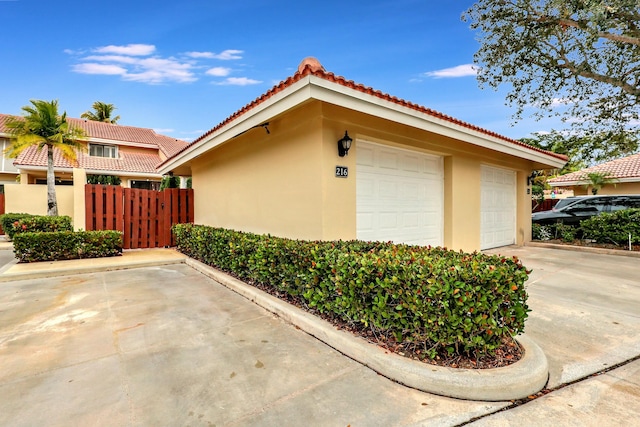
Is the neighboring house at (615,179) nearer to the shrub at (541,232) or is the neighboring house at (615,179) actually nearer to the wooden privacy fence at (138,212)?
the shrub at (541,232)

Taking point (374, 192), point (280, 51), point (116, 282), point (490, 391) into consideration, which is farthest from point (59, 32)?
point (490, 391)

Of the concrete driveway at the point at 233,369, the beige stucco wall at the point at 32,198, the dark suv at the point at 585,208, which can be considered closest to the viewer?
the concrete driveway at the point at 233,369

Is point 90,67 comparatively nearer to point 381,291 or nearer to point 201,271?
point 201,271

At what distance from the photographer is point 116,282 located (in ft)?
19.3

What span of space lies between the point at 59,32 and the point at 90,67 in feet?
16.7

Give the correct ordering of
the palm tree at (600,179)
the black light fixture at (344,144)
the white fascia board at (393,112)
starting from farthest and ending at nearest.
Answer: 1. the palm tree at (600,179)
2. the black light fixture at (344,144)
3. the white fascia board at (393,112)

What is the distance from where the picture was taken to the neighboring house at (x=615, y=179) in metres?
16.4

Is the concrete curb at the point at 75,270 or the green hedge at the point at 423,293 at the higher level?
the green hedge at the point at 423,293

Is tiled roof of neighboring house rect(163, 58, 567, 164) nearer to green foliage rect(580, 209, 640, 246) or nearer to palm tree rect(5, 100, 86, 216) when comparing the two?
green foliage rect(580, 209, 640, 246)

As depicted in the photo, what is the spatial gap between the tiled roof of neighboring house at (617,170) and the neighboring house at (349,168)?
11.3 m

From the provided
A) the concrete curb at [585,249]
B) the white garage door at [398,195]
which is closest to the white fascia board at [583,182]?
the concrete curb at [585,249]

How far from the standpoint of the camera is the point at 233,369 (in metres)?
2.70

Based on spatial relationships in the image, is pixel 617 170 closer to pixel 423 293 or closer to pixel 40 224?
pixel 423 293

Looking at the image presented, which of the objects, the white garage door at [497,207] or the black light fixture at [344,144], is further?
the white garage door at [497,207]
